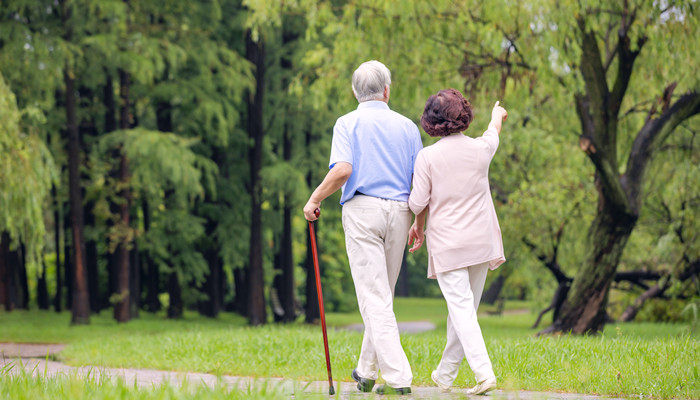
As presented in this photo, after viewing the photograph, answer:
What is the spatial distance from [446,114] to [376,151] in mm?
533

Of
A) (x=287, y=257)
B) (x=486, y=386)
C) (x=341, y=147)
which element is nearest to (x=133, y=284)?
(x=287, y=257)

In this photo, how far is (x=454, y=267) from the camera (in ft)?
16.4

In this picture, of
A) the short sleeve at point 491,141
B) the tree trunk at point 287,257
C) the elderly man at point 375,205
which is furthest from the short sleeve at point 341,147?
the tree trunk at point 287,257

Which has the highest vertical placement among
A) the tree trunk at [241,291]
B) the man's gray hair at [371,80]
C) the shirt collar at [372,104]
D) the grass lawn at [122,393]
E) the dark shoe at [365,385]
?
the man's gray hair at [371,80]

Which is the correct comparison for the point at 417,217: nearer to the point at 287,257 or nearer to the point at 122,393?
the point at 122,393

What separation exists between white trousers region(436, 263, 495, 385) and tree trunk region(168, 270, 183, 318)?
63.5ft

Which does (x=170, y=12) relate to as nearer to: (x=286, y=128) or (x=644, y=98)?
(x=286, y=128)

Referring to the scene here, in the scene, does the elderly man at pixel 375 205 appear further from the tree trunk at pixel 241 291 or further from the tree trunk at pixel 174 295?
the tree trunk at pixel 241 291

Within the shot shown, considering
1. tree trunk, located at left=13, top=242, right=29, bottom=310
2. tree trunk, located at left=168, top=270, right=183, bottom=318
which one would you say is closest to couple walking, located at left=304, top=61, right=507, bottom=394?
tree trunk, located at left=168, top=270, right=183, bottom=318

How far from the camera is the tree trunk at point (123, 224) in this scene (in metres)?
20.3

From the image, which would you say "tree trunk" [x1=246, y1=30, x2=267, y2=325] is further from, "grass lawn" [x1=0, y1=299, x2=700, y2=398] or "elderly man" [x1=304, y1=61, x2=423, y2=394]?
"elderly man" [x1=304, y1=61, x2=423, y2=394]

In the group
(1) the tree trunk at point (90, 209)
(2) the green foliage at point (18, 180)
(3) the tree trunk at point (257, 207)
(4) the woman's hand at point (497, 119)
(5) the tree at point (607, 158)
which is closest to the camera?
(4) the woman's hand at point (497, 119)

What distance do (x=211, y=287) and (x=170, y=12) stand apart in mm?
9100

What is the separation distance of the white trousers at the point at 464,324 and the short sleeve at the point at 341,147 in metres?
0.97
